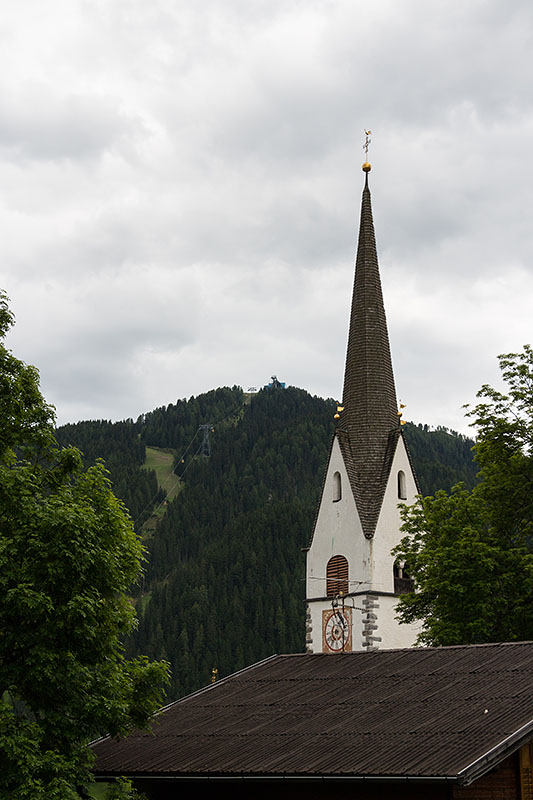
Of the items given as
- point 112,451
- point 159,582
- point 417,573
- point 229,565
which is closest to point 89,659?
point 417,573

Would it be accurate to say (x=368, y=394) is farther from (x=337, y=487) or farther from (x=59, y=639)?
(x=59, y=639)

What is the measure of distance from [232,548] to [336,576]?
103682 mm

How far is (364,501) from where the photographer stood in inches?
1884

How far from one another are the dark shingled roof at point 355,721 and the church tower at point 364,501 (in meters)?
24.5

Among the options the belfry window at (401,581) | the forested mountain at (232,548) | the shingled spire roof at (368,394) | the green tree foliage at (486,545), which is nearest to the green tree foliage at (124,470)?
the forested mountain at (232,548)

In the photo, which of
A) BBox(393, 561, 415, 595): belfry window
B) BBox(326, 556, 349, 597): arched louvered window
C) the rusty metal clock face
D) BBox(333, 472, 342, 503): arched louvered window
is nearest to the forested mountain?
BBox(333, 472, 342, 503): arched louvered window

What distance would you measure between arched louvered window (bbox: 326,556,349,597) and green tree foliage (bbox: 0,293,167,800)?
30173mm

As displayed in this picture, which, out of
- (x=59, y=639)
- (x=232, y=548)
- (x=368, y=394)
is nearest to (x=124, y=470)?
(x=232, y=548)

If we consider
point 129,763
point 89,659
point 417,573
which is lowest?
point 129,763

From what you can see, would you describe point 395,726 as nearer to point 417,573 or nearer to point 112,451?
point 417,573

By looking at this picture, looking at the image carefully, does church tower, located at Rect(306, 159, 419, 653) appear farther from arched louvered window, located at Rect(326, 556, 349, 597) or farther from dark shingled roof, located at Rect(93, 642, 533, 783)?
dark shingled roof, located at Rect(93, 642, 533, 783)

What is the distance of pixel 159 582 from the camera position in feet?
536

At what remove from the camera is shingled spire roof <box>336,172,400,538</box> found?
48.4 metres

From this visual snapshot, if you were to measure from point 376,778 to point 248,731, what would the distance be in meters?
4.01
